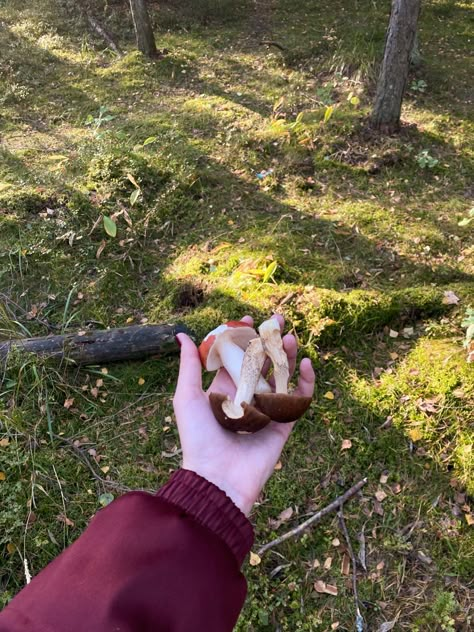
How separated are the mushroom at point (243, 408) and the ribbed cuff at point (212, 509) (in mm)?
424

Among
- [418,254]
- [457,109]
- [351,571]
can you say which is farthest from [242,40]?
[351,571]

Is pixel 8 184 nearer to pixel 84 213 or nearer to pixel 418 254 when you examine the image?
pixel 84 213

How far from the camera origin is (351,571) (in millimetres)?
3203

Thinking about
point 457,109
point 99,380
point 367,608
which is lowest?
point 367,608

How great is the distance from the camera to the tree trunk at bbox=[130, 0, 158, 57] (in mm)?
9453

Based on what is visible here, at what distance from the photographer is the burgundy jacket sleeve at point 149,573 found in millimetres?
1542

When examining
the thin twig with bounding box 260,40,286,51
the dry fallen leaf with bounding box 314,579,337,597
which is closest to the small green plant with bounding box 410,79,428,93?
the thin twig with bounding box 260,40,286,51

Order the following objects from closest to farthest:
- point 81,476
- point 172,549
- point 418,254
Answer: point 172,549, point 81,476, point 418,254

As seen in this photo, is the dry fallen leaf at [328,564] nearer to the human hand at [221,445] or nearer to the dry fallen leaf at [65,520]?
the human hand at [221,445]

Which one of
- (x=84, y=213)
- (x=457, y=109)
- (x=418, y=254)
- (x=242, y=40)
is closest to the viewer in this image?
(x=418, y=254)

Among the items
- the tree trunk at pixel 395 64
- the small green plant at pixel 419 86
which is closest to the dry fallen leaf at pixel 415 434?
the tree trunk at pixel 395 64

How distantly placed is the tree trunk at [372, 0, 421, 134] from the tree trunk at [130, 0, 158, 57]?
551cm

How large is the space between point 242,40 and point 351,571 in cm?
1063

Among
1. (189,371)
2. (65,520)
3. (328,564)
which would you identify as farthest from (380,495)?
(65,520)
